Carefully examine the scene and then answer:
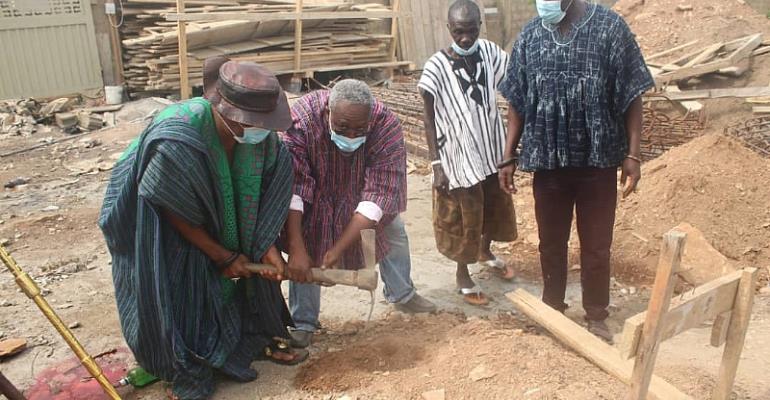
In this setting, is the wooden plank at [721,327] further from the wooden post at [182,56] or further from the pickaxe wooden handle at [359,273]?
the wooden post at [182,56]

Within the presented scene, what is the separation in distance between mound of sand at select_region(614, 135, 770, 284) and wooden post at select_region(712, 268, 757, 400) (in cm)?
221

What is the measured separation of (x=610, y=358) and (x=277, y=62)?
883 cm

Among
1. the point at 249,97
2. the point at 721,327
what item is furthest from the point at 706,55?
the point at 249,97

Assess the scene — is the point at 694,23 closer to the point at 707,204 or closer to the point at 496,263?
the point at 707,204

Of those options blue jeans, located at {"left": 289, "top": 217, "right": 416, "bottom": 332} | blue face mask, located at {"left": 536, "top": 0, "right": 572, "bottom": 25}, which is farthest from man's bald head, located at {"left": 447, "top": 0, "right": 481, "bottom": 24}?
blue jeans, located at {"left": 289, "top": 217, "right": 416, "bottom": 332}

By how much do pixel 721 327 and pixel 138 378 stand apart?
8.17 feet

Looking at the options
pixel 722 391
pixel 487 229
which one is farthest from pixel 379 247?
pixel 722 391

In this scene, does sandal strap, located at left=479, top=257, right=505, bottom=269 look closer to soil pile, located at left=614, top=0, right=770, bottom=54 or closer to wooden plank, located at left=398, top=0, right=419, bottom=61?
soil pile, located at left=614, top=0, right=770, bottom=54

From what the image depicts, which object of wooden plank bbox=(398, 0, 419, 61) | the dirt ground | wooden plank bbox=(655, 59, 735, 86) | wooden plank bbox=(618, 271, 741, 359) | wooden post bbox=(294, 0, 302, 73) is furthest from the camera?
wooden plank bbox=(398, 0, 419, 61)

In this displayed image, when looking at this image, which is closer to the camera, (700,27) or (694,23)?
(700,27)

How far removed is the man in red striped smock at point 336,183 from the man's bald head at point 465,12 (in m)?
0.78

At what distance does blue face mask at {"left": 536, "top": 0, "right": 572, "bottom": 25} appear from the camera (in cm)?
295

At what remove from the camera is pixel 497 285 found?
4406 mm

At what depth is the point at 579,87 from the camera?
299cm
